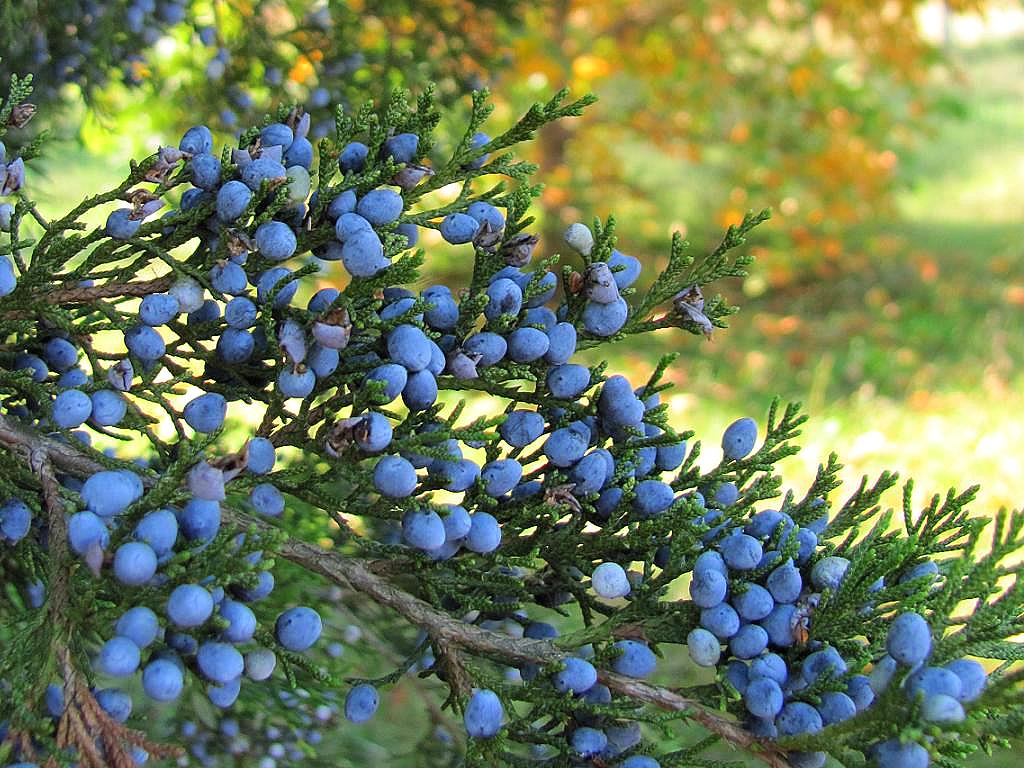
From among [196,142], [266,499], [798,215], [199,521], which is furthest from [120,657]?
[798,215]

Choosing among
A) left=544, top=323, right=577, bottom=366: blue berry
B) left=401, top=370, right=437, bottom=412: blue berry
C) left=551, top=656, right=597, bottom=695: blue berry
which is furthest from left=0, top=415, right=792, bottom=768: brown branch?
left=544, top=323, right=577, bottom=366: blue berry

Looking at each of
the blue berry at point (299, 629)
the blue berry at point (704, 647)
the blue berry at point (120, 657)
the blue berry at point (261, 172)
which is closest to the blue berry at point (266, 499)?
the blue berry at point (299, 629)

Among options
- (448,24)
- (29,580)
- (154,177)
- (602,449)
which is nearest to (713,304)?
(602,449)

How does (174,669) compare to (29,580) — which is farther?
(29,580)

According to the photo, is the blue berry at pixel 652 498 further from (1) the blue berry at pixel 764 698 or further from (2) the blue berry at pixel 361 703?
(2) the blue berry at pixel 361 703

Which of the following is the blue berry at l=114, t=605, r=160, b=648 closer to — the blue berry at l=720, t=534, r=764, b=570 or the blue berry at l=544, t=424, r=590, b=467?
the blue berry at l=544, t=424, r=590, b=467

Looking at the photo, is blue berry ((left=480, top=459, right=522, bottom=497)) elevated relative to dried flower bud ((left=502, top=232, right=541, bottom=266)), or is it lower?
lower

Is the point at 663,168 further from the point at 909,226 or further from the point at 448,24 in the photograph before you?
the point at 448,24

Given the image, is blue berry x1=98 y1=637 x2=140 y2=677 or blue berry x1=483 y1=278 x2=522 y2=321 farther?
blue berry x1=483 y1=278 x2=522 y2=321

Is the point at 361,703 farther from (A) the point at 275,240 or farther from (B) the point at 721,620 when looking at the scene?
(A) the point at 275,240
